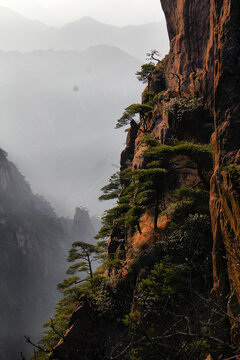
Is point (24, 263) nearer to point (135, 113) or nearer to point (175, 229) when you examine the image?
point (135, 113)

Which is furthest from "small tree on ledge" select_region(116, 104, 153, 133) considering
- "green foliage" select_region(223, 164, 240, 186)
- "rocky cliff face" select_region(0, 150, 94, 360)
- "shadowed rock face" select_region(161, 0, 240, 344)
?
"rocky cliff face" select_region(0, 150, 94, 360)

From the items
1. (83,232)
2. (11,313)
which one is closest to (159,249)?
(11,313)

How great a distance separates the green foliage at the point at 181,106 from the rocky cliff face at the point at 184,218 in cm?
7

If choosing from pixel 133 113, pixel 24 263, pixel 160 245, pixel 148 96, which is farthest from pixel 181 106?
pixel 24 263

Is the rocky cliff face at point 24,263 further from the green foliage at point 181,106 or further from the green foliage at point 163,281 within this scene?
the green foliage at point 181,106

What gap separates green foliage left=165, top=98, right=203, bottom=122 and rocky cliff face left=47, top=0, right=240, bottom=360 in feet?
0.24

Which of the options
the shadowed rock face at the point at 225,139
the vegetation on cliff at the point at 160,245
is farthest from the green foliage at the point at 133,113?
the shadowed rock face at the point at 225,139

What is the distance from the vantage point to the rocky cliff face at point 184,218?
4996 millimetres

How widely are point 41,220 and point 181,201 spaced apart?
3631 inches

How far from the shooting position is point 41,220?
98.8m

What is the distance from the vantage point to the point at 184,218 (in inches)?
507

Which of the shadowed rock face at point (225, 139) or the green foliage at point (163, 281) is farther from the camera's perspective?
the green foliage at point (163, 281)

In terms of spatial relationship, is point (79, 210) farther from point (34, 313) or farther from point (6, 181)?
point (34, 313)

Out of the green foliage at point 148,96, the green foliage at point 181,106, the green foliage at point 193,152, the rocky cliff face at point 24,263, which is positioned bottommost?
the rocky cliff face at point 24,263
